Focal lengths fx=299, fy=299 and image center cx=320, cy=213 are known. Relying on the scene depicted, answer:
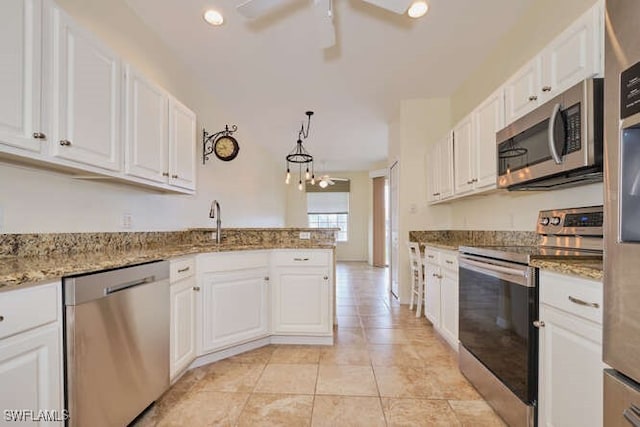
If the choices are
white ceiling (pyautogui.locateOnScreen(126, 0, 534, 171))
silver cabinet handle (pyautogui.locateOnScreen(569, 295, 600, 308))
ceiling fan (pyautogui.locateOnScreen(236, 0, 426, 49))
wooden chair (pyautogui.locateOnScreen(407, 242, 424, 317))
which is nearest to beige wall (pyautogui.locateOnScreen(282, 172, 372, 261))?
white ceiling (pyautogui.locateOnScreen(126, 0, 534, 171))

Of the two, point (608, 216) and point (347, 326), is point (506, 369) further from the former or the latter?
point (347, 326)

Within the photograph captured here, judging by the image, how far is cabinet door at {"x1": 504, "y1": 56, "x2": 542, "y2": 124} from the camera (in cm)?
186

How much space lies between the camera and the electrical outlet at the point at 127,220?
2.27 m

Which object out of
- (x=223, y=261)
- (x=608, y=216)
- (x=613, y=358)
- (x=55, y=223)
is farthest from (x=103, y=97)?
(x=613, y=358)

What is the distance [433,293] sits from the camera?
9.71ft

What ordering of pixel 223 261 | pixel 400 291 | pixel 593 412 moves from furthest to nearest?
pixel 400 291
pixel 223 261
pixel 593 412

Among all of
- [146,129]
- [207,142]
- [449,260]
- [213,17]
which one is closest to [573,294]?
[449,260]

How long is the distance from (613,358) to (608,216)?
1.48 feet

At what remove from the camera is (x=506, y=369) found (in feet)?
5.32

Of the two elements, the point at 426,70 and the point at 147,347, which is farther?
the point at 426,70

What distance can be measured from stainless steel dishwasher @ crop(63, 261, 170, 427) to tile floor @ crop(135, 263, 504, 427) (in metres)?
0.26

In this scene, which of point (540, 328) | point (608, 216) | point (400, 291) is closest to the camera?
point (608, 216)

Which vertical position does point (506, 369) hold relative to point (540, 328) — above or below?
below

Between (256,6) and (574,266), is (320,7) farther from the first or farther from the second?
(574,266)
